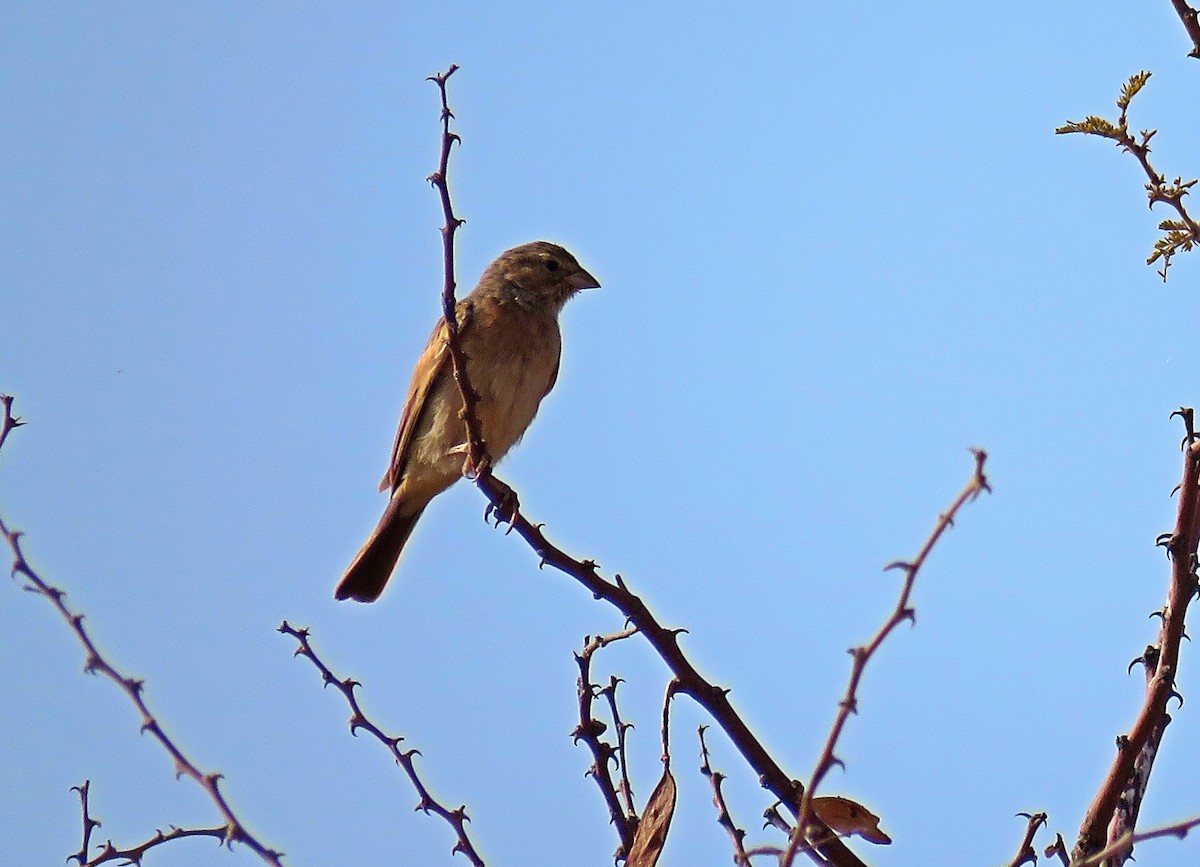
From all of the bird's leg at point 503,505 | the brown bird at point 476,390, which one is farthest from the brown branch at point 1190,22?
the brown bird at point 476,390

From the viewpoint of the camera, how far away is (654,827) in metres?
2.64

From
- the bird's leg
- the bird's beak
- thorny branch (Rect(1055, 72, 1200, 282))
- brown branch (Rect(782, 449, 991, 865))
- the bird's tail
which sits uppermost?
the bird's beak

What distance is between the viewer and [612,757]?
113 inches

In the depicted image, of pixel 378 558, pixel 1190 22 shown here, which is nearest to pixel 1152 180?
pixel 1190 22

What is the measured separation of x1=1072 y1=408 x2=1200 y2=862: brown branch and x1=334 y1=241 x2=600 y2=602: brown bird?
3.74m

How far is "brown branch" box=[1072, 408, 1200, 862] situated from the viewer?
8.70ft

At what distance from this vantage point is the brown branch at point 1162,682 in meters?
2.65

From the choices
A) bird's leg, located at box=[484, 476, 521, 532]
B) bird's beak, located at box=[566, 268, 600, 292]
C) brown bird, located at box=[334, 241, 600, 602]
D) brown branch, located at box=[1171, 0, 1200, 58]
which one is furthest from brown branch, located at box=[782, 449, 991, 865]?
bird's beak, located at box=[566, 268, 600, 292]

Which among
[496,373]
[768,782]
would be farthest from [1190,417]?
[496,373]

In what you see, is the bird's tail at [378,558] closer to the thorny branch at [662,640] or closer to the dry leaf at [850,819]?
the thorny branch at [662,640]

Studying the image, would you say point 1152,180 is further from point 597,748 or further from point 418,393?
point 418,393

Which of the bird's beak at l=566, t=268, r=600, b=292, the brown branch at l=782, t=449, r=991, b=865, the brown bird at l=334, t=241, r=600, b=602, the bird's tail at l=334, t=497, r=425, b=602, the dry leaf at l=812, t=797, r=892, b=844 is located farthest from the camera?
the bird's beak at l=566, t=268, r=600, b=292

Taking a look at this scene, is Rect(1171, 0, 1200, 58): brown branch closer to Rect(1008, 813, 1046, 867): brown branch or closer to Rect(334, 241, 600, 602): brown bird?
Rect(1008, 813, 1046, 867): brown branch

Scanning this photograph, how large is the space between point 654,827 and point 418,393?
4.06 m
